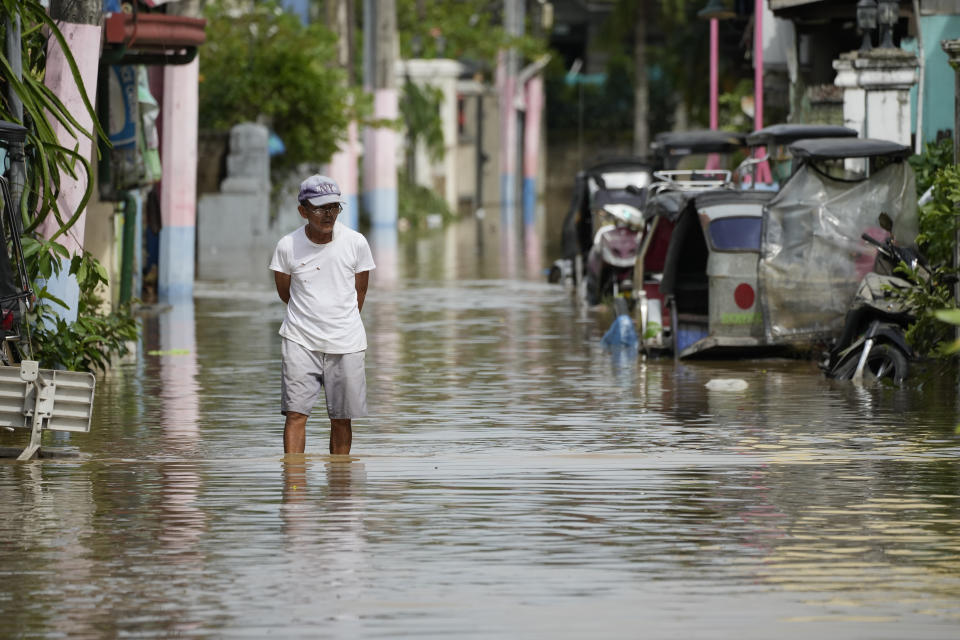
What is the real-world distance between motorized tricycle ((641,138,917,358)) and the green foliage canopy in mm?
21184

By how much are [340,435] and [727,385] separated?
475 cm

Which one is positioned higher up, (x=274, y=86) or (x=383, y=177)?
(x=274, y=86)

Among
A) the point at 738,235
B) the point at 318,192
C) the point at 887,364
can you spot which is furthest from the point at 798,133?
the point at 318,192

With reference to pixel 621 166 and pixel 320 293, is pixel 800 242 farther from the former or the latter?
pixel 621 166

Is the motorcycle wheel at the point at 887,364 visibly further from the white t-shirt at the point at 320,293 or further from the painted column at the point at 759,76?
the painted column at the point at 759,76

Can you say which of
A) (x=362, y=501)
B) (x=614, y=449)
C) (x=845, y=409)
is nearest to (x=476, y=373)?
(x=845, y=409)

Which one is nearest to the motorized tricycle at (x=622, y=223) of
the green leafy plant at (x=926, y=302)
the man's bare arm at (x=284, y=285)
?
the green leafy plant at (x=926, y=302)

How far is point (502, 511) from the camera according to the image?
10.0 metres

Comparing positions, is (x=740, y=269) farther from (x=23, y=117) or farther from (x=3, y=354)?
(x=3, y=354)

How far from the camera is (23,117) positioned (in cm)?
1405

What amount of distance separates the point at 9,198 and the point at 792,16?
17627 mm

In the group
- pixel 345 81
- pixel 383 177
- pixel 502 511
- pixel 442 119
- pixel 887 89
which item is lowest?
pixel 502 511

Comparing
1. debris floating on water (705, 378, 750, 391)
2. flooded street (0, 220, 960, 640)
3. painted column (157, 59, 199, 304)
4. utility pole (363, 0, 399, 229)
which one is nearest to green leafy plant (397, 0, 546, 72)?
utility pole (363, 0, 399, 229)

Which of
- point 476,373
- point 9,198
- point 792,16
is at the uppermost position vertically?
point 792,16
